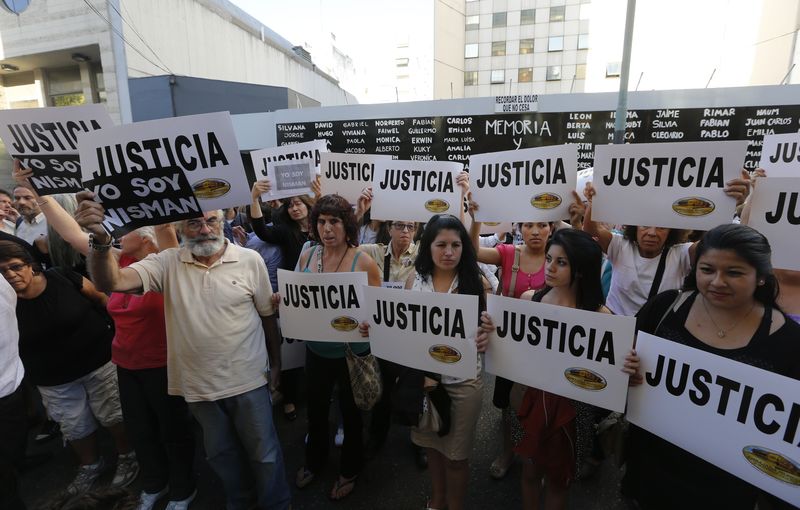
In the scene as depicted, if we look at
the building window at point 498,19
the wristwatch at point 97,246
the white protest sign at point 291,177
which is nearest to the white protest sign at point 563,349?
the wristwatch at point 97,246

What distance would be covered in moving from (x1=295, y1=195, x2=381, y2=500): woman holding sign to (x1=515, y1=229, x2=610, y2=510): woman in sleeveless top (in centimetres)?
113

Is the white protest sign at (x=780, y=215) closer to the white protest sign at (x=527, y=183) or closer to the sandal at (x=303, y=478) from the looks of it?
the white protest sign at (x=527, y=183)

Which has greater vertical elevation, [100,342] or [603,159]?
[603,159]

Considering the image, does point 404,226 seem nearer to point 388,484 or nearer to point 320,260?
point 320,260

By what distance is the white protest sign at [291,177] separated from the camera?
12.7 feet

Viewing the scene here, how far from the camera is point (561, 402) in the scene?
2.04 metres

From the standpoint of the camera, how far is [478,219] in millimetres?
→ 2977

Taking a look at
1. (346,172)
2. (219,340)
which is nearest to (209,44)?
(346,172)

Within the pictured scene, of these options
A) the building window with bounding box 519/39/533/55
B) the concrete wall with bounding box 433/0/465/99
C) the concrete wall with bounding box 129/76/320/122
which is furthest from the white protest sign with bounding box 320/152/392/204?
the building window with bounding box 519/39/533/55

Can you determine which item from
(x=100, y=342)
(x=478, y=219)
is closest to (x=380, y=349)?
(x=478, y=219)

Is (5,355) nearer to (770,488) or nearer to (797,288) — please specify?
A: (770,488)

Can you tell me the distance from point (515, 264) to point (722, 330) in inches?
58.3

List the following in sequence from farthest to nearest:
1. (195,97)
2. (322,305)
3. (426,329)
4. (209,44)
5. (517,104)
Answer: (209,44)
(195,97)
(517,104)
(322,305)
(426,329)

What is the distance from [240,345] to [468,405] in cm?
138
